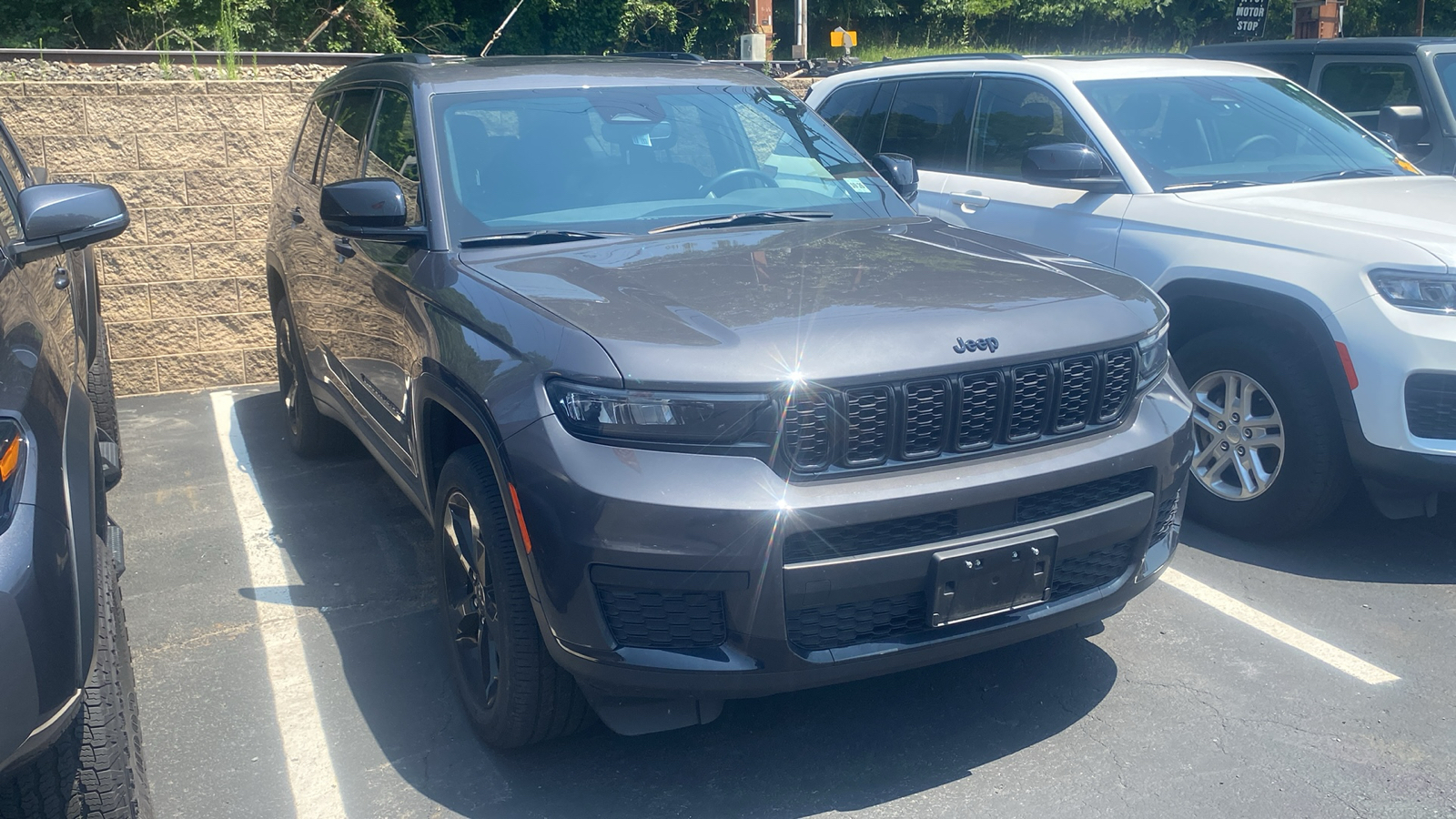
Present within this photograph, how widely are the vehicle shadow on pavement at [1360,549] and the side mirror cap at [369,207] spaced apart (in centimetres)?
316

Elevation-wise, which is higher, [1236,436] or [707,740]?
[1236,436]

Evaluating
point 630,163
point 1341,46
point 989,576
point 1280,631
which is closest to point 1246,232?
point 1280,631

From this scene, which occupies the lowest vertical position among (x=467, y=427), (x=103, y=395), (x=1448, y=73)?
(x=103, y=395)

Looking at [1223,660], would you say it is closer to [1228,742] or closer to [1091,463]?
[1228,742]

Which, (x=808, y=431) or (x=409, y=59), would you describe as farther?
(x=409, y=59)

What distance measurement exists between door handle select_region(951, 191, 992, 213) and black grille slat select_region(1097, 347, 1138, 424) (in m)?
2.85

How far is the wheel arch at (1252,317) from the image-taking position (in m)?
4.24

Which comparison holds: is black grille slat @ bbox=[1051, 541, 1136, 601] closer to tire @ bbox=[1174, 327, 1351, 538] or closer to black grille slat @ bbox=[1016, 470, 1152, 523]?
black grille slat @ bbox=[1016, 470, 1152, 523]

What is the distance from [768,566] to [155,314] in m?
5.84

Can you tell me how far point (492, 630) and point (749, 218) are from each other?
60.9 inches

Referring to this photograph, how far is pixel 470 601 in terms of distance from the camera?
3361 millimetres

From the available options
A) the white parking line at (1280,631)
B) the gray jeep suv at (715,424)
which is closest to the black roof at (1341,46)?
the white parking line at (1280,631)

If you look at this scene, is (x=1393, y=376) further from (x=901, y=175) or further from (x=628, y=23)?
(x=628, y=23)

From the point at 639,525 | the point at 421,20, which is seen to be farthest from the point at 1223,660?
the point at 421,20
